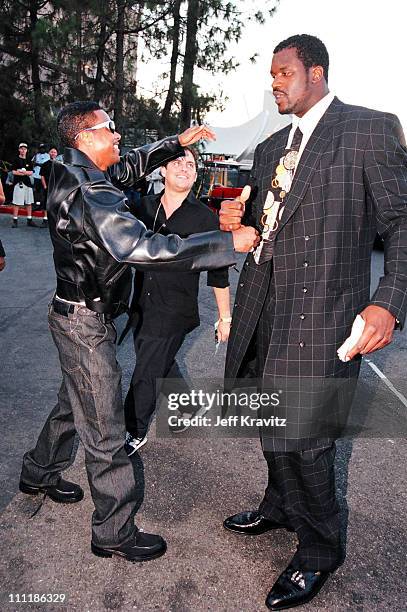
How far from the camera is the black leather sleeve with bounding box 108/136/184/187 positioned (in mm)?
3105

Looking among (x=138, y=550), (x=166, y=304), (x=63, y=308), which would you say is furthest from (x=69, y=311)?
(x=138, y=550)

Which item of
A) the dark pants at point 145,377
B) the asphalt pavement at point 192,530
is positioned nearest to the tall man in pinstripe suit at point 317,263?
the asphalt pavement at point 192,530

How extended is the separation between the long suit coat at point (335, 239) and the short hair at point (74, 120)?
3.03ft

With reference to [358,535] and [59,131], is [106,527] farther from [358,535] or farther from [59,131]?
[59,131]

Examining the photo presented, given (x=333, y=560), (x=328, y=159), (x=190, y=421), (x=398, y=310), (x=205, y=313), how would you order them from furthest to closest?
(x=205, y=313) → (x=190, y=421) → (x=333, y=560) → (x=328, y=159) → (x=398, y=310)

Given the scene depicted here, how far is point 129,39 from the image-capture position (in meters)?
15.4

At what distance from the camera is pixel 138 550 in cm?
248

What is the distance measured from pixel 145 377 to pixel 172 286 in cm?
60

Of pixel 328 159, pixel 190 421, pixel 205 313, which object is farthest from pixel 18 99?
pixel 328 159

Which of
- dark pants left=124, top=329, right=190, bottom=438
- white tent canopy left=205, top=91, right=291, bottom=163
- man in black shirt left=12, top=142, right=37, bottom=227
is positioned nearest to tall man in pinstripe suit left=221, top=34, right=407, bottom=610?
dark pants left=124, top=329, right=190, bottom=438

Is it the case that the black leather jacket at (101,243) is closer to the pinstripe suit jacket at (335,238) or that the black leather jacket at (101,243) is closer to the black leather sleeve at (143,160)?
the pinstripe suit jacket at (335,238)

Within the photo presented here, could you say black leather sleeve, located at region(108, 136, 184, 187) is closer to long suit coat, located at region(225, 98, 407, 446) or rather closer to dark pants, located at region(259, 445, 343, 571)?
long suit coat, located at region(225, 98, 407, 446)

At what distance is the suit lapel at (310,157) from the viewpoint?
211 centimetres

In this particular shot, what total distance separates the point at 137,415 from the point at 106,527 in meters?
0.96
